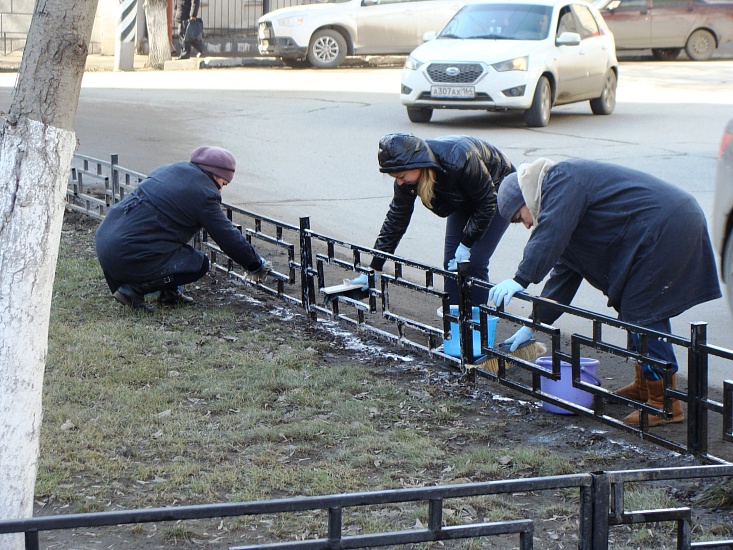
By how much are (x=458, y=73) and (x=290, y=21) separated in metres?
8.62

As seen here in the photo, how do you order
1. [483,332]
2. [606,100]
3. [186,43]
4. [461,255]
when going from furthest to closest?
[186,43] < [606,100] < [461,255] < [483,332]

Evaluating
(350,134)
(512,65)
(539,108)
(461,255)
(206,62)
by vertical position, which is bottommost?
(461,255)

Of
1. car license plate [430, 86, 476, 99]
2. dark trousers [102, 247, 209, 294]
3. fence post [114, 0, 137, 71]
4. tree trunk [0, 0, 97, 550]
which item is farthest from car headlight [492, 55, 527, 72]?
fence post [114, 0, 137, 71]

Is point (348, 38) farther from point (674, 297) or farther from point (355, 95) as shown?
point (674, 297)

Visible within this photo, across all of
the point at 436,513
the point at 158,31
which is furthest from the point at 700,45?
the point at 436,513

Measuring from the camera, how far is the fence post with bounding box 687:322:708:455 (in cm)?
418

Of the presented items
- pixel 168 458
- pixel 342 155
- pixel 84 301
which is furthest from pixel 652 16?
pixel 168 458

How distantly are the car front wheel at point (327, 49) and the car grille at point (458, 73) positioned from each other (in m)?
8.45

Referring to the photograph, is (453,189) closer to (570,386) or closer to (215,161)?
(570,386)

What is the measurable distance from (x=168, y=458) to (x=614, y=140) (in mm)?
9619

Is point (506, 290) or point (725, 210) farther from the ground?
point (725, 210)

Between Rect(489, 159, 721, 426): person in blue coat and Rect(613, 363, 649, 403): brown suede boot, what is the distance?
7 cm

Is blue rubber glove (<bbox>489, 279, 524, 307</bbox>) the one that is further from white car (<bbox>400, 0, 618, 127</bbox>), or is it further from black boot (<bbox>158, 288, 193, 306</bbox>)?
white car (<bbox>400, 0, 618, 127</bbox>)

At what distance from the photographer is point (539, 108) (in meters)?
13.6
